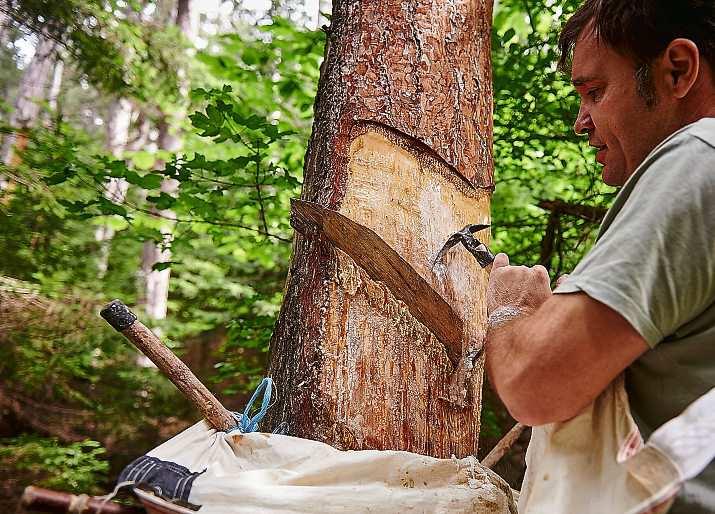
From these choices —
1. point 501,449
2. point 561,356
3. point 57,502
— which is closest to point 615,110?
point 561,356

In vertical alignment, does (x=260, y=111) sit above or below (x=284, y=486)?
above

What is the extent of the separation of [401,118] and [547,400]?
1.11 m

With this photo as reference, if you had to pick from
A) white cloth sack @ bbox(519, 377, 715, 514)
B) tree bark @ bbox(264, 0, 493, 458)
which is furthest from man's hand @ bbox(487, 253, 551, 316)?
tree bark @ bbox(264, 0, 493, 458)

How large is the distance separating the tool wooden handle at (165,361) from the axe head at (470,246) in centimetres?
73

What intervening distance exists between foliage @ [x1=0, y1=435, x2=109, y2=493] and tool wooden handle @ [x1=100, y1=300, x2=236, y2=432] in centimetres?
499

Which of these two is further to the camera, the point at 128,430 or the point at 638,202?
the point at 128,430

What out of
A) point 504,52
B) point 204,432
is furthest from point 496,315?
A: point 504,52

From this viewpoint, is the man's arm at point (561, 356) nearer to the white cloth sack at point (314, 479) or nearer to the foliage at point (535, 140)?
the white cloth sack at point (314, 479)

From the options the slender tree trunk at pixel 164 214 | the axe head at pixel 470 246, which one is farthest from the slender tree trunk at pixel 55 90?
the axe head at pixel 470 246

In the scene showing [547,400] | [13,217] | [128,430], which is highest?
[13,217]

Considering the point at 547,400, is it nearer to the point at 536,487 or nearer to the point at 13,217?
the point at 536,487

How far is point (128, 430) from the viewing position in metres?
8.27

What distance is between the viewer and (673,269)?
1.00 meters

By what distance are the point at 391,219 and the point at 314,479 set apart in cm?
80
